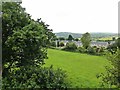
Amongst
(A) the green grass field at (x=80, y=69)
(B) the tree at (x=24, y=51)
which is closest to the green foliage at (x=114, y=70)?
(B) the tree at (x=24, y=51)

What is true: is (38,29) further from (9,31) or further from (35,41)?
(9,31)

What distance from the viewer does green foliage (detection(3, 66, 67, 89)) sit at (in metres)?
9.32

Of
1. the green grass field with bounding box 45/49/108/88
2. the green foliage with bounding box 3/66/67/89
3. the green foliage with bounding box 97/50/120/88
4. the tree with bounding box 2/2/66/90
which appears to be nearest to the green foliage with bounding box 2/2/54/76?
the tree with bounding box 2/2/66/90

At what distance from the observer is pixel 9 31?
10.7 metres

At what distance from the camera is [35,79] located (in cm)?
955

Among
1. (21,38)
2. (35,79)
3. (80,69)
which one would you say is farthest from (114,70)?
(80,69)

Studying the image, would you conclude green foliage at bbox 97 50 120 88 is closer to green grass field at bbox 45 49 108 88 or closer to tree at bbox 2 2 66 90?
tree at bbox 2 2 66 90

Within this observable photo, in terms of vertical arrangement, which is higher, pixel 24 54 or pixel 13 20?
pixel 13 20

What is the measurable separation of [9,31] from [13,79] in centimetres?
Answer: 219

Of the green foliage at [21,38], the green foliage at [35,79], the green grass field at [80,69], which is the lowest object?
the green grass field at [80,69]

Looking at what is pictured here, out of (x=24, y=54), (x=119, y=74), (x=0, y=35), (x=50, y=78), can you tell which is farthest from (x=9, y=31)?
(x=119, y=74)

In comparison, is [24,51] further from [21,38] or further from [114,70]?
[114,70]

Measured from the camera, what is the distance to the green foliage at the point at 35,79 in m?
9.32

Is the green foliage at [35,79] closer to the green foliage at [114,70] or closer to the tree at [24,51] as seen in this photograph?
the tree at [24,51]
